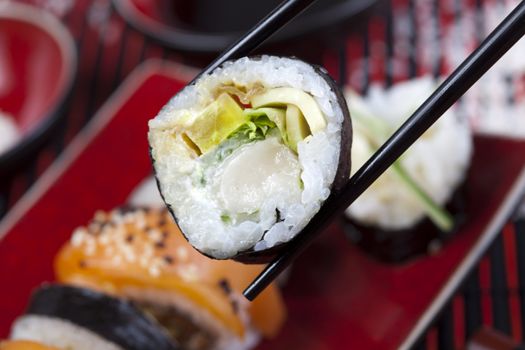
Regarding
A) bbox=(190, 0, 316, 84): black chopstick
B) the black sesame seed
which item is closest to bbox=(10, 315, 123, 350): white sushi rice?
the black sesame seed

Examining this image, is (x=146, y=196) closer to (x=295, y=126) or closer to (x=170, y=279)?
(x=170, y=279)

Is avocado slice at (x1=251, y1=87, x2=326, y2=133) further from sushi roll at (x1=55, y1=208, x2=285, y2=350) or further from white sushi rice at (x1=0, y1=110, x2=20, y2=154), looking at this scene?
white sushi rice at (x1=0, y1=110, x2=20, y2=154)

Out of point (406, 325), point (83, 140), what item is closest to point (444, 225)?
point (406, 325)

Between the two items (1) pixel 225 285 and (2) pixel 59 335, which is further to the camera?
(1) pixel 225 285

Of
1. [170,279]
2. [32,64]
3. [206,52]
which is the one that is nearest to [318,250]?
[170,279]

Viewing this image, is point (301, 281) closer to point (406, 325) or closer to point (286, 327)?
point (286, 327)

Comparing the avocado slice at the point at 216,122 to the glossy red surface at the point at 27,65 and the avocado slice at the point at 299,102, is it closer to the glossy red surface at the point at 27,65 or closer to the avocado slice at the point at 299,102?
the avocado slice at the point at 299,102

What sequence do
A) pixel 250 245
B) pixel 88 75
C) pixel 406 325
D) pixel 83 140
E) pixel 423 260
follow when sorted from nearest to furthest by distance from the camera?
pixel 250 245 < pixel 406 325 < pixel 423 260 < pixel 83 140 < pixel 88 75
